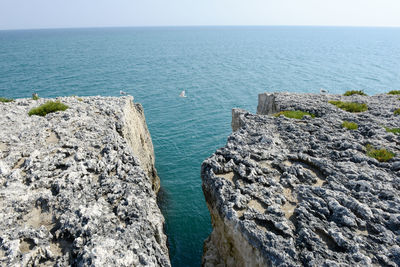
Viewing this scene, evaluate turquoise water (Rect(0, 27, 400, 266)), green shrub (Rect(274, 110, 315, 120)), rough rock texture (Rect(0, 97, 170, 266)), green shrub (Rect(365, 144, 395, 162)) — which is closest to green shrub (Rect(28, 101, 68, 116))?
rough rock texture (Rect(0, 97, 170, 266))

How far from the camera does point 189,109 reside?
55.3 m

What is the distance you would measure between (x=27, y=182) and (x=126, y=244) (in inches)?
306

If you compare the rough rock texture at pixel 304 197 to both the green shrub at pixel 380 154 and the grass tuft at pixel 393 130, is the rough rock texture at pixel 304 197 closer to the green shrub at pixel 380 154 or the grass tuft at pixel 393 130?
the green shrub at pixel 380 154

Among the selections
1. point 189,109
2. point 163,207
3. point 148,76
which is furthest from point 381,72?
point 163,207

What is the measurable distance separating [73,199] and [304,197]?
12577mm

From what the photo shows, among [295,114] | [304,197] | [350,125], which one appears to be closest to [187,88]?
[295,114]

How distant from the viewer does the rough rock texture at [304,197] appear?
10.6 m

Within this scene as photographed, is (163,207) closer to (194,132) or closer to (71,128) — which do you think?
(71,128)

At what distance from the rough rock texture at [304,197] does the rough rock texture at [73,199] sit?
4083 millimetres

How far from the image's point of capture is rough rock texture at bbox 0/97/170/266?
1033 centimetres

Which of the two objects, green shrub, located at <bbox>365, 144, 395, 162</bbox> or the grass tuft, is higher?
the grass tuft

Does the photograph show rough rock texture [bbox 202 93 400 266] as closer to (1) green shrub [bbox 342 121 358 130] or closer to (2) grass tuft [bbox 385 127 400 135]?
(1) green shrub [bbox 342 121 358 130]

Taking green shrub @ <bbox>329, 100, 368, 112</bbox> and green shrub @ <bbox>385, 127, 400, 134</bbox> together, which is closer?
Result: green shrub @ <bbox>385, 127, 400, 134</bbox>

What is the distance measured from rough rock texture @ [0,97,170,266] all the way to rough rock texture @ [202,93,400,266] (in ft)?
13.4
